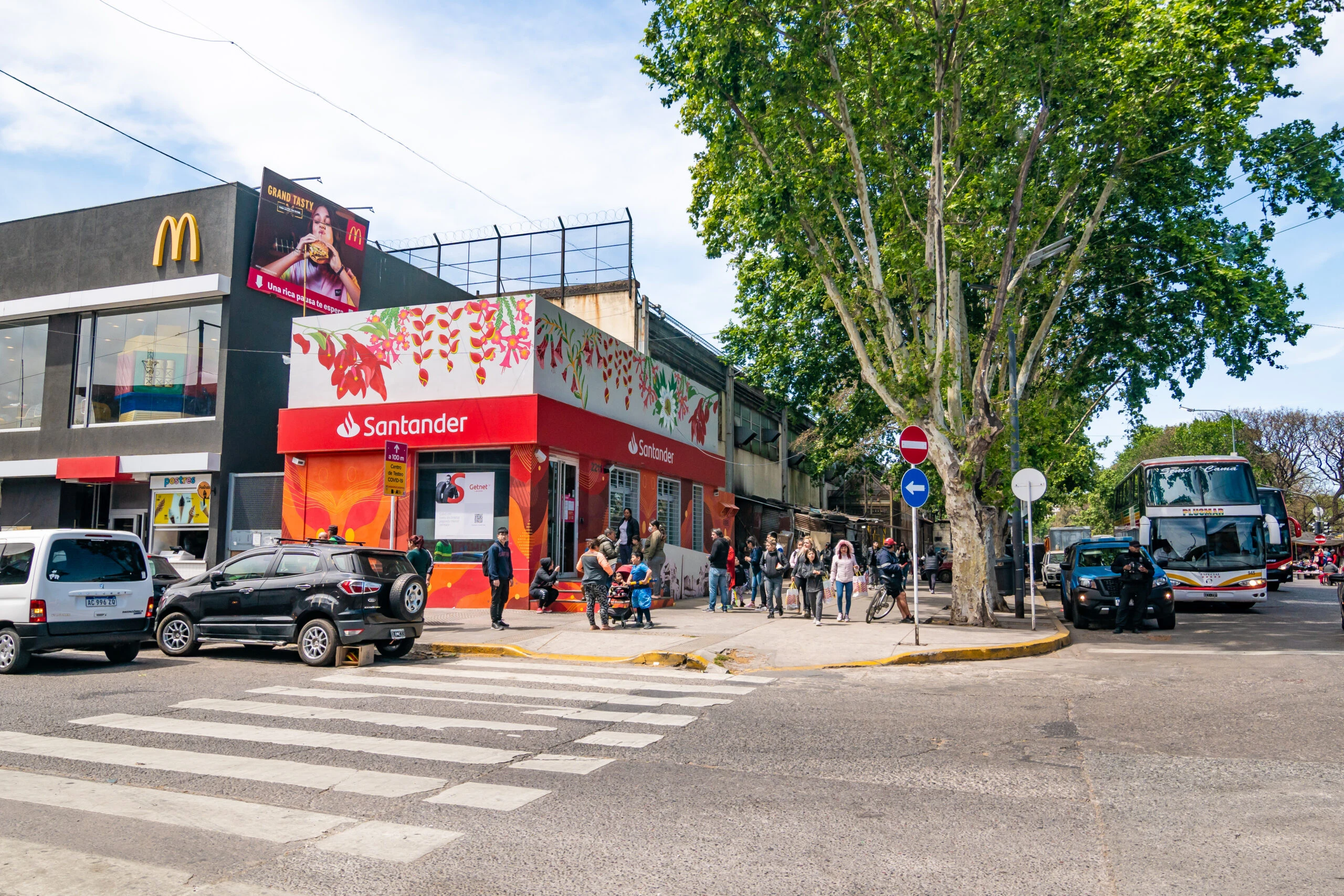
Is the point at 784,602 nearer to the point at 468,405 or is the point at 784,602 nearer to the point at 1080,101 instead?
the point at 468,405

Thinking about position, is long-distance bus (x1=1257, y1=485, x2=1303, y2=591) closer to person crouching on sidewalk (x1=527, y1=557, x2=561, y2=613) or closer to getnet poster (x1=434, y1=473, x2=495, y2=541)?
person crouching on sidewalk (x1=527, y1=557, x2=561, y2=613)

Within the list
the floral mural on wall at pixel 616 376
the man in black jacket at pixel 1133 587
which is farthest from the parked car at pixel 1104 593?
the floral mural on wall at pixel 616 376

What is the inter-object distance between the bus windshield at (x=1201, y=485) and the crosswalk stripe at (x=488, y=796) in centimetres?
2294

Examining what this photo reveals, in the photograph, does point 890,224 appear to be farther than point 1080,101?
Yes

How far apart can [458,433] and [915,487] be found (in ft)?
32.8

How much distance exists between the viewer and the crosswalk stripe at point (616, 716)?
8.46 meters

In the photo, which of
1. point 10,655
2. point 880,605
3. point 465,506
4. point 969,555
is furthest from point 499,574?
point 969,555

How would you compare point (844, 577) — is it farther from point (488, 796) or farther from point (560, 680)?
point (488, 796)

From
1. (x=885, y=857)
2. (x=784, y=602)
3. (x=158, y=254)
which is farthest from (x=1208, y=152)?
(x=158, y=254)

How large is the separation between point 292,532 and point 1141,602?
59.8 ft

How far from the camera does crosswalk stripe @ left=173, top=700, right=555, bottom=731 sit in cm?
823

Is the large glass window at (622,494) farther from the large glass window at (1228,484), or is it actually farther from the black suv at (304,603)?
the large glass window at (1228,484)

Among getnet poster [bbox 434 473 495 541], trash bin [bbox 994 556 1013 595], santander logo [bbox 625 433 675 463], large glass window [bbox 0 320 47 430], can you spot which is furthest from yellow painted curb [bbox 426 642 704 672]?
large glass window [bbox 0 320 47 430]

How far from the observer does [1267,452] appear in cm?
5916
